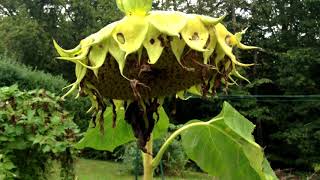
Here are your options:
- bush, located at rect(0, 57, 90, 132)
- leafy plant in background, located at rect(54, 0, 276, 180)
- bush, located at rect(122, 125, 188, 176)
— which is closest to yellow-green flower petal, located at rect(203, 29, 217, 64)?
leafy plant in background, located at rect(54, 0, 276, 180)

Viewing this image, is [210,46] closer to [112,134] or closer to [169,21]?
[169,21]

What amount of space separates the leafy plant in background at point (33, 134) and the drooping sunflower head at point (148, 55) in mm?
1457

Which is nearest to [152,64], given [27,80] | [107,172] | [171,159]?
[171,159]

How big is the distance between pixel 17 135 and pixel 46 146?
5.5 inches

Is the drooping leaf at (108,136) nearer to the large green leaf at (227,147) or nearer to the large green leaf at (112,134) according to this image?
the large green leaf at (112,134)

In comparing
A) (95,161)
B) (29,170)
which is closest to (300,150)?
(95,161)

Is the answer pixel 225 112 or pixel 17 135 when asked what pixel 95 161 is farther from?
pixel 225 112

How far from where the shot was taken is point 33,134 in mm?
2234

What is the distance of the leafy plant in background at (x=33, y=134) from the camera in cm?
219

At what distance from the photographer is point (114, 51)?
69cm

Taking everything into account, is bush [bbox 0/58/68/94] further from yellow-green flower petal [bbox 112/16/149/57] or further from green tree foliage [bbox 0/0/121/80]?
yellow-green flower petal [bbox 112/16/149/57]

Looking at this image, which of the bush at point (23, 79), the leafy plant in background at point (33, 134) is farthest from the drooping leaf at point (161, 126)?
the bush at point (23, 79)

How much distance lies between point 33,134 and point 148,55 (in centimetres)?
163

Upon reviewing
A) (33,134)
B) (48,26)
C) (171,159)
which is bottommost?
(171,159)
